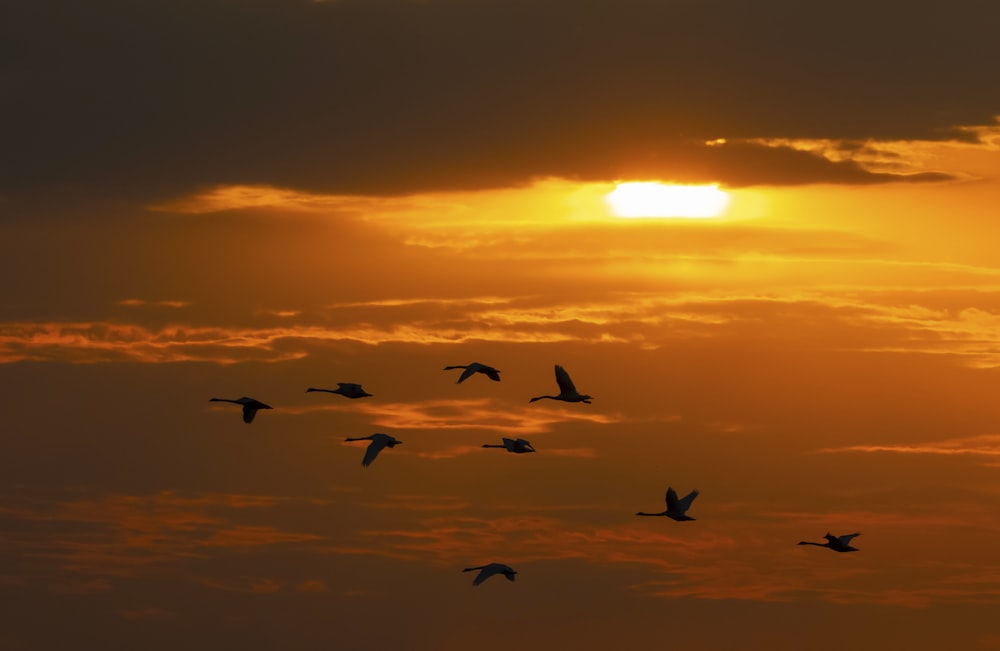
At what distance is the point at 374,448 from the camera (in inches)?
5187

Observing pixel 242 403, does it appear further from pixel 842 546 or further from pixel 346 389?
pixel 842 546

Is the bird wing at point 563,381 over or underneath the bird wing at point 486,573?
over

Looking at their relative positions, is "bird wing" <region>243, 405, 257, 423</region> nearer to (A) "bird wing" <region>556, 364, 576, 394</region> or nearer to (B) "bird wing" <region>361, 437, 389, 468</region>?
(B) "bird wing" <region>361, 437, 389, 468</region>

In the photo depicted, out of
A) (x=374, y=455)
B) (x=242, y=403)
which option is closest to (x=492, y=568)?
(x=374, y=455)

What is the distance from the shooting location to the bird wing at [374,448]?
12812 cm

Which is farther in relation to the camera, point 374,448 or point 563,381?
point 563,381

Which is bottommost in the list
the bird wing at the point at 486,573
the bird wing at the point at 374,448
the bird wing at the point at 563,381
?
the bird wing at the point at 486,573

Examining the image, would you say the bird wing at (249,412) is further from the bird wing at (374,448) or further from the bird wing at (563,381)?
the bird wing at (563,381)

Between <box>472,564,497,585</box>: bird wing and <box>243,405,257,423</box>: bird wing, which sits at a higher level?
<box>243,405,257,423</box>: bird wing

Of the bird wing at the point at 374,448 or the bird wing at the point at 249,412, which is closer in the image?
the bird wing at the point at 374,448

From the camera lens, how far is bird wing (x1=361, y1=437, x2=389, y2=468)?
5044 inches

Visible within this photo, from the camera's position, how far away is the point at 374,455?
129500 mm

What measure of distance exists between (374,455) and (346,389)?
9.95m

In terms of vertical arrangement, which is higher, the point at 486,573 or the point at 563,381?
the point at 563,381
